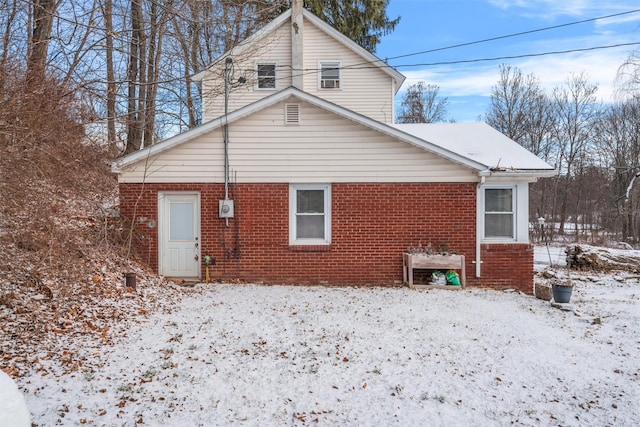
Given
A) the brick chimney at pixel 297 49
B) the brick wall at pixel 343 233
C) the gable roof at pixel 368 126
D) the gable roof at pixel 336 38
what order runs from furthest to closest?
1. the gable roof at pixel 336 38
2. the brick chimney at pixel 297 49
3. the brick wall at pixel 343 233
4. the gable roof at pixel 368 126

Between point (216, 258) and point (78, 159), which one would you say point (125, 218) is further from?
point (216, 258)

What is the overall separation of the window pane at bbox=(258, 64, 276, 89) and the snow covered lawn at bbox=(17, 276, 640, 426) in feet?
31.0

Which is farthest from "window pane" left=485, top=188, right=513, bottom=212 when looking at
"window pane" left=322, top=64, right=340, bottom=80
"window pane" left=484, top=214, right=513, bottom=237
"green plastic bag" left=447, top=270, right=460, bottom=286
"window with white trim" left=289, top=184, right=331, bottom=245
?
"window pane" left=322, top=64, right=340, bottom=80

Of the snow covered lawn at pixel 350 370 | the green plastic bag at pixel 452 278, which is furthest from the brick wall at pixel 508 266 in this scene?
the snow covered lawn at pixel 350 370

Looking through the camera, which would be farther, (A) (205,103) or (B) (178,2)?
(A) (205,103)

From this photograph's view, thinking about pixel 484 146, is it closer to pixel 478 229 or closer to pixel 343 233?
pixel 478 229

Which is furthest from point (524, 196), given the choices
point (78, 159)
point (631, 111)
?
point (631, 111)

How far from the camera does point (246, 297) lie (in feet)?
30.9

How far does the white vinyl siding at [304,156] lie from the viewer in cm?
1099

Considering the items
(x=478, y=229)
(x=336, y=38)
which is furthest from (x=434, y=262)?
(x=336, y=38)

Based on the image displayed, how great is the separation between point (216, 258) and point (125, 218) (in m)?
2.38

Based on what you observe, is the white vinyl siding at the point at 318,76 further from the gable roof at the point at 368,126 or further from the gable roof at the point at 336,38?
A: the gable roof at the point at 368,126

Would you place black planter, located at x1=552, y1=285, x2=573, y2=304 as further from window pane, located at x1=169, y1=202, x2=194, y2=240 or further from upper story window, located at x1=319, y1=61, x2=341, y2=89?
upper story window, located at x1=319, y1=61, x2=341, y2=89

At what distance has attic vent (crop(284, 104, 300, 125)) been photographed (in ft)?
36.2
